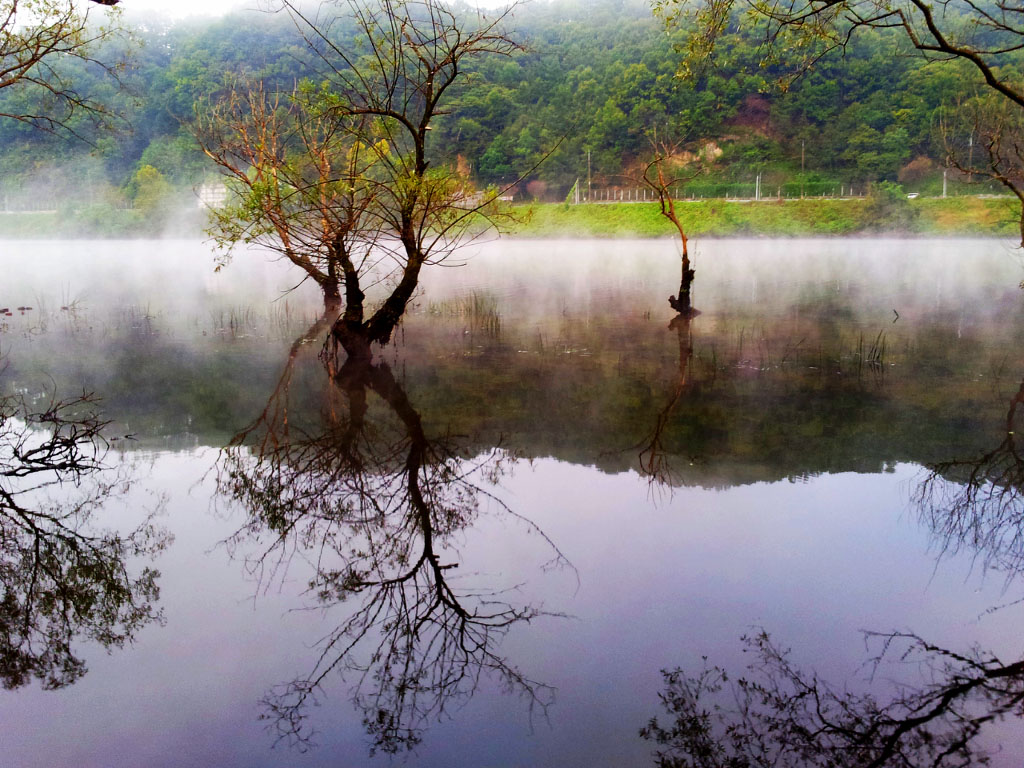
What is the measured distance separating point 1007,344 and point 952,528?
1160 centimetres

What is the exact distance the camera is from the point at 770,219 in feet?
211

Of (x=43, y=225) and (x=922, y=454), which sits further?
(x=43, y=225)

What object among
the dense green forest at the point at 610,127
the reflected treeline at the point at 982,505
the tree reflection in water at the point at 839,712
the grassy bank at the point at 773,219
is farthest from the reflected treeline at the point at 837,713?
the dense green forest at the point at 610,127

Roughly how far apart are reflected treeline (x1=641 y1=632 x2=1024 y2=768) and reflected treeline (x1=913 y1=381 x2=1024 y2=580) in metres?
1.93

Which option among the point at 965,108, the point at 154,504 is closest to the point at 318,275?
the point at 154,504

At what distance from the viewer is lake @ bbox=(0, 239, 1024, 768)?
5117mm

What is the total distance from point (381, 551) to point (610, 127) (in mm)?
75396

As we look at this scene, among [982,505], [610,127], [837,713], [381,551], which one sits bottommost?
[837,713]

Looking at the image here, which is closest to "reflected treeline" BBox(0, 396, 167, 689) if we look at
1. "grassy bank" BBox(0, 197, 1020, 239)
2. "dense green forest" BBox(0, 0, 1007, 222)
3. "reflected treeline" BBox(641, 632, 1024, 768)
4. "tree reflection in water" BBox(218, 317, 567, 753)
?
"tree reflection in water" BBox(218, 317, 567, 753)

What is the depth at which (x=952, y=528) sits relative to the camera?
7.84 meters

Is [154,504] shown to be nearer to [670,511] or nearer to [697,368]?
[670,511]

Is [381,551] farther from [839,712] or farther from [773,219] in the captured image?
[773,219]

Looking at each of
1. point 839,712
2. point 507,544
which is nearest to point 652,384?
point 507,544

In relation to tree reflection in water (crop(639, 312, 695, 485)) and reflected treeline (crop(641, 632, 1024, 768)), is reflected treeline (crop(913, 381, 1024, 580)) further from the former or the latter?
tree reflection in water (crop(639, 312, 695, 485))
